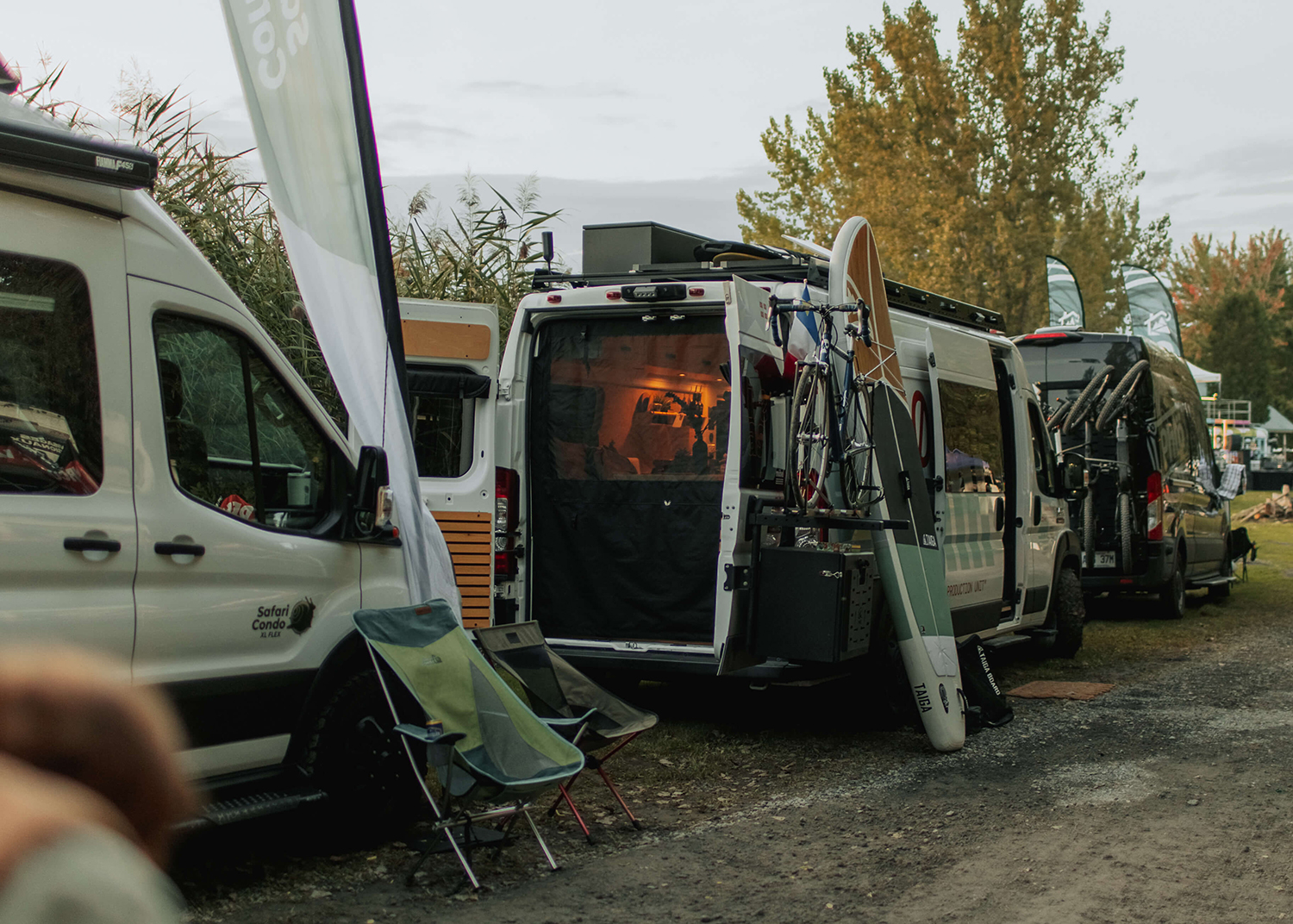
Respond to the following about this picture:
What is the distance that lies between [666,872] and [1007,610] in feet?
16.7

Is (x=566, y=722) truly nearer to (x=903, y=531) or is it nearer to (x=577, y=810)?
(x=577, y=810)

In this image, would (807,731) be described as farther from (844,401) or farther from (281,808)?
(281,808)

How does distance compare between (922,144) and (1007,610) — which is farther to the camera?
(922,144)

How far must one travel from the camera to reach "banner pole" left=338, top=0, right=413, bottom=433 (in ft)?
17.7

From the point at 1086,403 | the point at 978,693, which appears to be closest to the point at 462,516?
the point at 978,693

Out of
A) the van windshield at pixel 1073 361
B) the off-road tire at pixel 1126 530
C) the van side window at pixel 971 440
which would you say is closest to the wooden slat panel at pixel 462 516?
the van side window at pixel 971 440

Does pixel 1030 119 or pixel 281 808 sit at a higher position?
pixel 1030 119

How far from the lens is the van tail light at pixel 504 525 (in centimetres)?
728

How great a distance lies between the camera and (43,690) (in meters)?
1.04

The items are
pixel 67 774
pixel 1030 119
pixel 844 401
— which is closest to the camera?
pixel 67 774

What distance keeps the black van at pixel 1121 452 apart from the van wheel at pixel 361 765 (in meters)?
8.28

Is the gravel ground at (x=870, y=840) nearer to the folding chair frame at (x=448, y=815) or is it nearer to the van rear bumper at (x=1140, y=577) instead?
the folding chair frame at (x=448, y=815)

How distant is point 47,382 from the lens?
12.9 ft

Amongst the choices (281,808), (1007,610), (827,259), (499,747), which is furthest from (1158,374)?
Result: (281,808)
